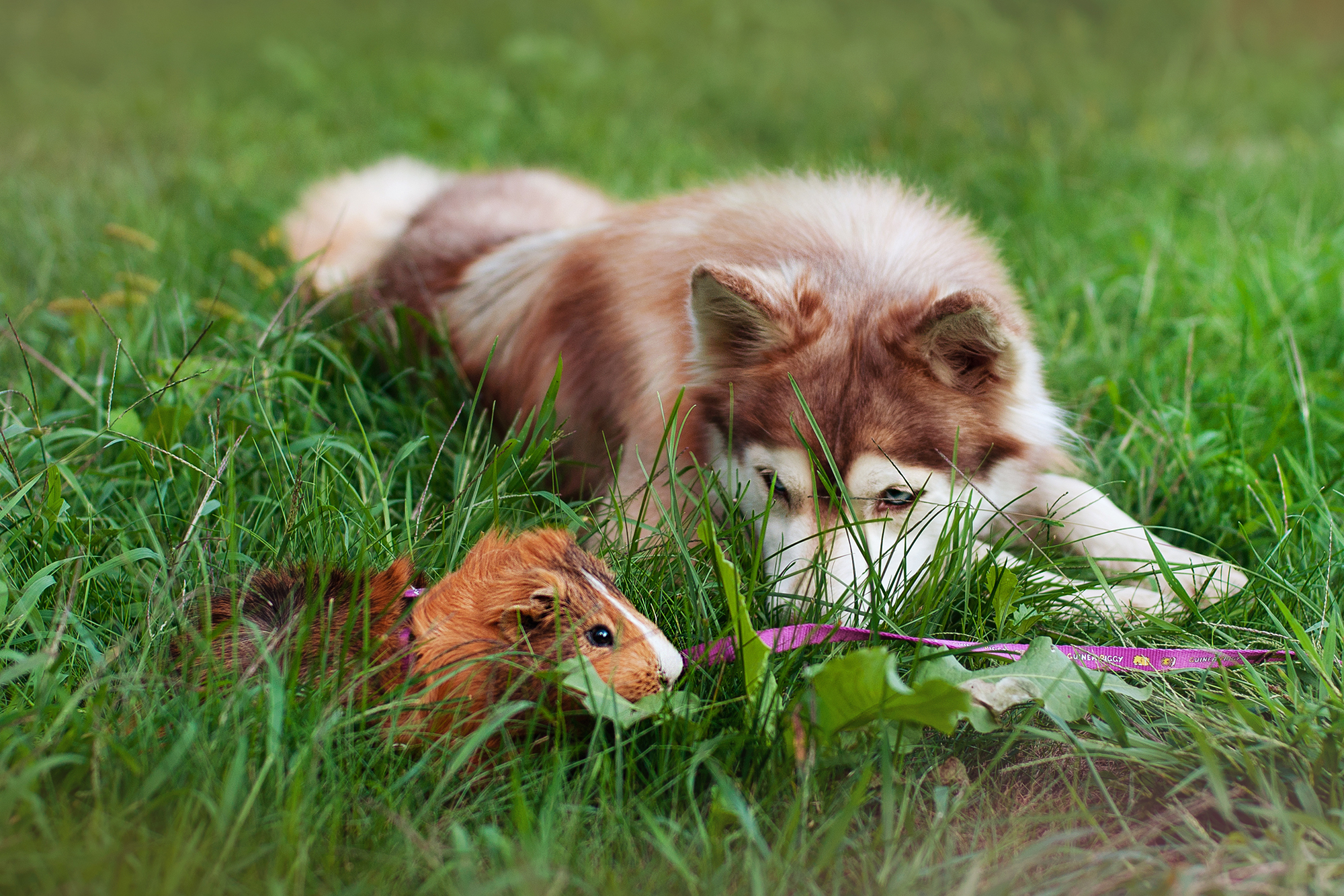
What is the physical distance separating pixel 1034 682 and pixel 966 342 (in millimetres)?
855

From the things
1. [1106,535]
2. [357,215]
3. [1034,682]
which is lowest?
[1106,535]

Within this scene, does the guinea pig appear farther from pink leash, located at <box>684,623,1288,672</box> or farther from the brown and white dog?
the brown and white dog

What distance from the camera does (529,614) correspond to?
168 centimetres

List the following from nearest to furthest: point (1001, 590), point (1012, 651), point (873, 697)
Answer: point (873, 697) < point (1012, 651) < point (1001, 590)

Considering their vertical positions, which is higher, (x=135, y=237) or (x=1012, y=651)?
(x=135, y=237)

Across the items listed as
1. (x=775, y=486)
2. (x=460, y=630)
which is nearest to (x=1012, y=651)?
(x=775, y=486)

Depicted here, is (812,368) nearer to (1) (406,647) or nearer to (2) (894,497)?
(2) (894,497)

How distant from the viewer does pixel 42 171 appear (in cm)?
573

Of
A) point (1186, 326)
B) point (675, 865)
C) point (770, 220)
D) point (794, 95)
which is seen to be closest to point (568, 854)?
point (675, 865)

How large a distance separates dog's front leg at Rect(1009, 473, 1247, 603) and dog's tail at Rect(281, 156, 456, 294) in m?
2.67

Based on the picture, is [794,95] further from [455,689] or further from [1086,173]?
[455,689]

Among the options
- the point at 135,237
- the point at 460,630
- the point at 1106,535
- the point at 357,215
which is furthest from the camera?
the point at 357,215

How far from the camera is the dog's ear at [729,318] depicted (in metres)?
2.18

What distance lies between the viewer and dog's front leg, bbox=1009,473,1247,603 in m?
2.20
